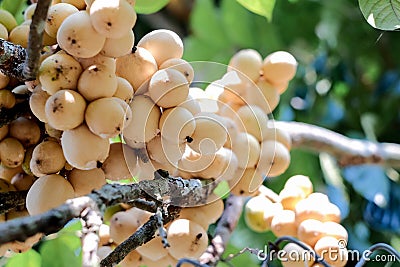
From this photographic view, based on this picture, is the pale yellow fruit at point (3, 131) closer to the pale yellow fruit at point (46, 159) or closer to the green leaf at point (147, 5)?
the pale yellow fruit at point (46, 159)

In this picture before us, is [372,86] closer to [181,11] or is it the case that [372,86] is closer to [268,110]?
[181,11]

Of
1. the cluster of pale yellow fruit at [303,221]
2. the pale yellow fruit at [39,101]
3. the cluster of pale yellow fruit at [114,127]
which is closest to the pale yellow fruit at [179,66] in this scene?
the cluster of pale yellow fruit at [114,127]

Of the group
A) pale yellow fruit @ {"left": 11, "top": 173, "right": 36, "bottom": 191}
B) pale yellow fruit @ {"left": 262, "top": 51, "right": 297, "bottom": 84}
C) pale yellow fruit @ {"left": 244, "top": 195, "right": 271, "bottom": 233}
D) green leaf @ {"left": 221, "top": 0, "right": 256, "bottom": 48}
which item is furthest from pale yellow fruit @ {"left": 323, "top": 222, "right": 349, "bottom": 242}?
green leaf @ {"left": 221, "top": 0, "right": 256, "bottom": 48}

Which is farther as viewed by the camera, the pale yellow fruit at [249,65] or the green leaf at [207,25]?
the green leaf at [207,25]

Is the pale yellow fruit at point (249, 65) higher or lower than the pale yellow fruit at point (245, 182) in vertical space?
higher

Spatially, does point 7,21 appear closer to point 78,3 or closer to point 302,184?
point 78,3

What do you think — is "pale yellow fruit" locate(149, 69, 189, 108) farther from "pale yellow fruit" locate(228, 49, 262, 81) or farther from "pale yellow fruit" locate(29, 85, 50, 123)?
"pale yellow fruit" locate(228, 49, 262, 81)

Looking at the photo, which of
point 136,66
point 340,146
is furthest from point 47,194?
point 340,146
